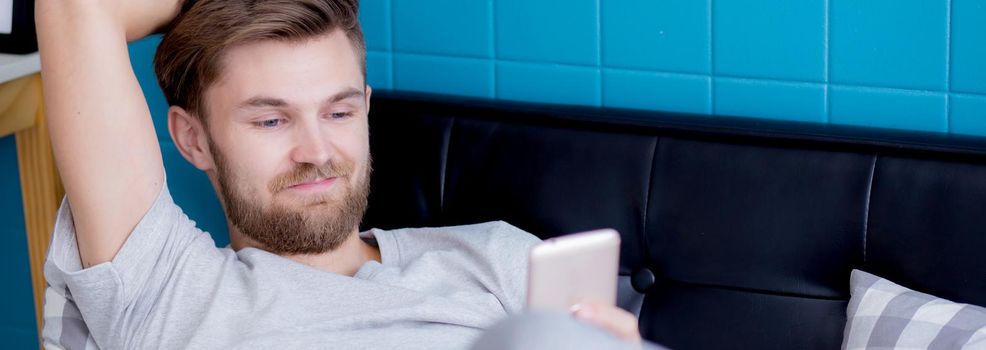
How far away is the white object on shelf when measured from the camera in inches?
84.1

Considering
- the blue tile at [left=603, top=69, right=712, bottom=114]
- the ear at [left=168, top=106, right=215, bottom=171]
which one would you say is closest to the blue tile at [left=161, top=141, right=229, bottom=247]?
the ear at [left=168, top=106, right=215, bottom=171]

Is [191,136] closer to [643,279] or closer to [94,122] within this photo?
[94,122]

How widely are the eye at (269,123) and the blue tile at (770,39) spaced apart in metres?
0.63

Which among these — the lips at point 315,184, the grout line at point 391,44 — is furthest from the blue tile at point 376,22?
the lips at point 315,184

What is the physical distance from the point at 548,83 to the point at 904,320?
0.73 m

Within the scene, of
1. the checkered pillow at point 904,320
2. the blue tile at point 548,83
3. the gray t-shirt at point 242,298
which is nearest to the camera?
the checkered pillow at point 904,320

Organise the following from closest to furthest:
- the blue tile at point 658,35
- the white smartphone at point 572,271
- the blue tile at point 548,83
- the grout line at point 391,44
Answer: the white smartphone at point 572,271 < the blue tile at point 658,35 < the blue tile at point 548,83 < the grout line at point 391,44

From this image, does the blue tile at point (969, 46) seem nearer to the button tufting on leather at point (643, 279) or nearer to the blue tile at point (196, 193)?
the button tufting on leather at point (643, 279)

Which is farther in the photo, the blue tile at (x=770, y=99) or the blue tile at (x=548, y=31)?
the blue tile at (x=548, y=31)

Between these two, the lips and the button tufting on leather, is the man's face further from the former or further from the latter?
the button tufting on leather

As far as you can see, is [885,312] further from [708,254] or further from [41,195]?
[41,195]

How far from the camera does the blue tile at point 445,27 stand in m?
2.13

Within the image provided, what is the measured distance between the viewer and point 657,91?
2.00 m

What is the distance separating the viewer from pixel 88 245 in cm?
160
